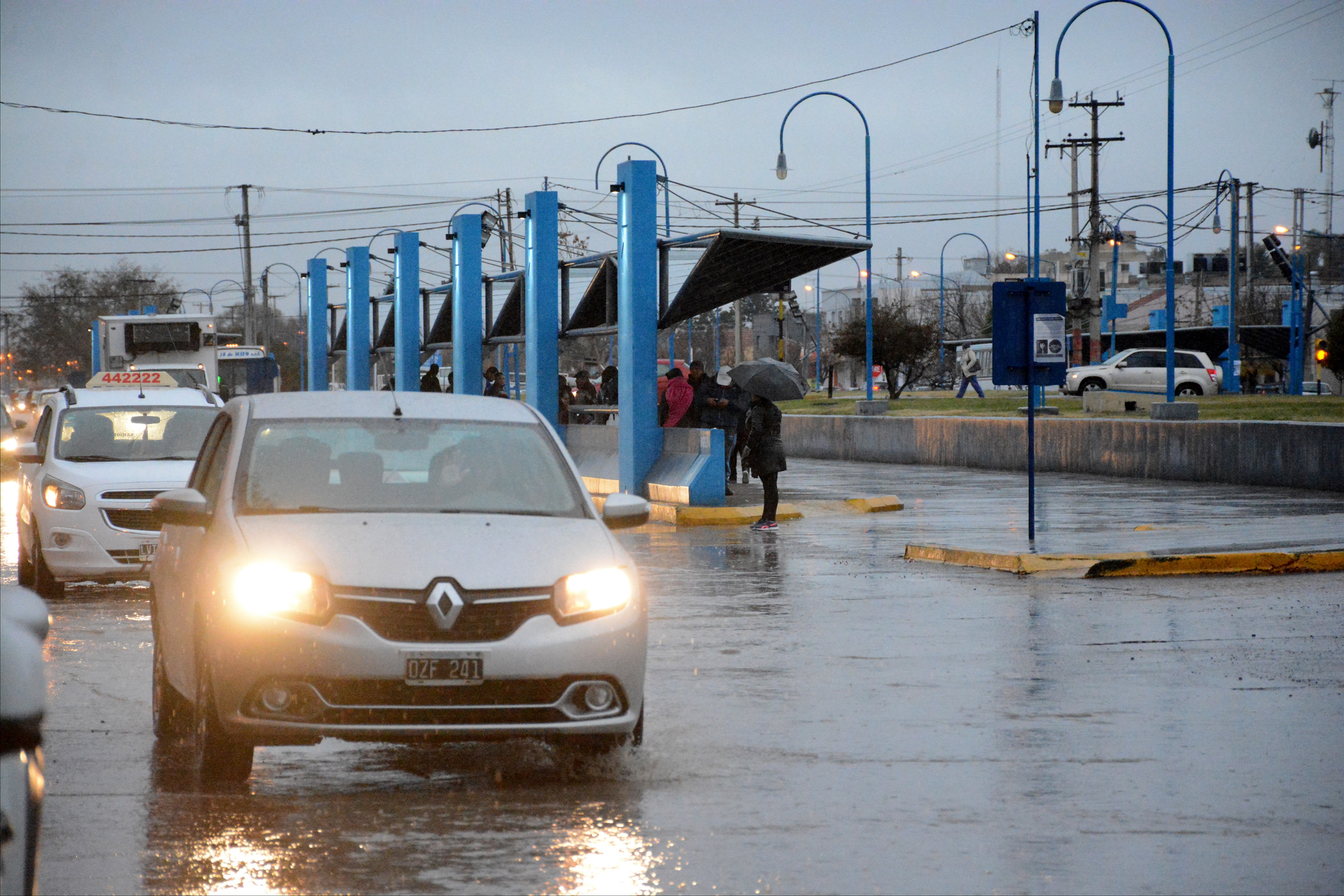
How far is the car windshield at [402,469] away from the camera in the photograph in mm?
6914

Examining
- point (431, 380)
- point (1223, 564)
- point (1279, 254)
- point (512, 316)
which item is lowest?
point (1223, 564)

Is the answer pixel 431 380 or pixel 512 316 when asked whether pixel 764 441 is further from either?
pixel 431 380

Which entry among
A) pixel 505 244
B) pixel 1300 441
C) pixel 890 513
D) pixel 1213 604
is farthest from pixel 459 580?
pixel 505 244

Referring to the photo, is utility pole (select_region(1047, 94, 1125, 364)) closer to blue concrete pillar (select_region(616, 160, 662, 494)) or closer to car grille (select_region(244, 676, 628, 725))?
blue concrete pillar (select_region(616, 160, 662, 494))

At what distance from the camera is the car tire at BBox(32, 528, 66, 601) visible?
12688mm

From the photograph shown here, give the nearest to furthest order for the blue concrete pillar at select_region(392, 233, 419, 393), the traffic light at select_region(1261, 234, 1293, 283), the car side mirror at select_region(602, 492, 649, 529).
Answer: the car side mirror at select_region(602, 492, 649, 529) < the blue concrete pillar at select_region(392, 233, 419, 393) < the traffic light at select_region(1261, 234, 1293, 283)

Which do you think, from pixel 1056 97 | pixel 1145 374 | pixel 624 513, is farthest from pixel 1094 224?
pixel 624 513

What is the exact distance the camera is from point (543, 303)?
27047mm

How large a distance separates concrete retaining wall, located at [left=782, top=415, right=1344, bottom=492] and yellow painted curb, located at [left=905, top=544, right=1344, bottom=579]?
10198mm

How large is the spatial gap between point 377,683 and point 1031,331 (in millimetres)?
10345

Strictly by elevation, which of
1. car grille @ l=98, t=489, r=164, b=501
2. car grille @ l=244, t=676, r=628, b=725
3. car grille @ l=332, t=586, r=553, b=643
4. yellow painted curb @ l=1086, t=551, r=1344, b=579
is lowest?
yellow painted curb @ l=1086, t=551, r=1344, b=579

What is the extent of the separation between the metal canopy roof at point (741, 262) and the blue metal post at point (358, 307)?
19.6m

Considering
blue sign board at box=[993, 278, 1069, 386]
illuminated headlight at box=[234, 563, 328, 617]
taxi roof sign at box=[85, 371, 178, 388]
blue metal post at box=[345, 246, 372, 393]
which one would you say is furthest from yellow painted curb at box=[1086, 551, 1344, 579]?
blue metal post at box=[345, 246, 372, 393]

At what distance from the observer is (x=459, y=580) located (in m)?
6.10
